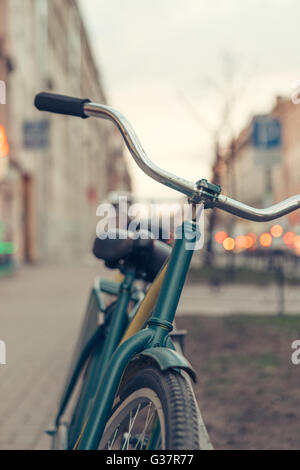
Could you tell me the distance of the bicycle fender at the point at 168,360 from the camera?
5.59 feet

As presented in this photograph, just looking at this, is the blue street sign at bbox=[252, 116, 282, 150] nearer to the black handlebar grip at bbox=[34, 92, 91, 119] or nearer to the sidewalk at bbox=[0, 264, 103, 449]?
the sidewalk at bbox=[0, 264, 103, 449]

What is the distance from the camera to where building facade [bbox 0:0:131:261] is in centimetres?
2219

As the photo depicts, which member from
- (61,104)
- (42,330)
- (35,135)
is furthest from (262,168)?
(61,104)

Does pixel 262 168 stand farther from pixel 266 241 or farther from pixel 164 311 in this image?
pixel 164 311

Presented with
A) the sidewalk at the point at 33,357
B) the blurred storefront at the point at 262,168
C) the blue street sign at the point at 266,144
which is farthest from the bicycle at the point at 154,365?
the blue street sign at the point at 266,144

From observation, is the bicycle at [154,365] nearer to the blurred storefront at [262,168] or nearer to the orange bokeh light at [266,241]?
the blurred storefront at [262,168]

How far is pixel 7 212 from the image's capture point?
22.0 metres

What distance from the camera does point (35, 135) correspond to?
829 inches

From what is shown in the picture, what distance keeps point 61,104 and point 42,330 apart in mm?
6154

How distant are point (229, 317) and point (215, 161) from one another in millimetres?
11564

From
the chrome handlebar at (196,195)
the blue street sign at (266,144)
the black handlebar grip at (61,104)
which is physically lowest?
the chrome handlebar at (196,195)

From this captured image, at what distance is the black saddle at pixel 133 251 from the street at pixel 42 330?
1.51 meters
